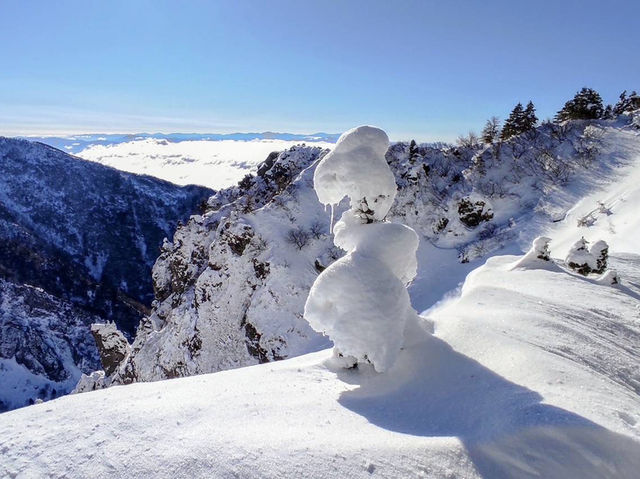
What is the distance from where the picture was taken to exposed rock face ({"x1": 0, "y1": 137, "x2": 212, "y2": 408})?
184ft

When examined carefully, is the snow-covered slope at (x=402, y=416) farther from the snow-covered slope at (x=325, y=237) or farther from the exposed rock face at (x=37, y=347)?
the exposed rock face at (x=37, y=347)

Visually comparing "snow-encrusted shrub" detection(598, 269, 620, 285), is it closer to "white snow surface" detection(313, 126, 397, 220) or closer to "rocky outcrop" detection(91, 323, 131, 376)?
"white snow surface" detection(313, 126, 397, 220)

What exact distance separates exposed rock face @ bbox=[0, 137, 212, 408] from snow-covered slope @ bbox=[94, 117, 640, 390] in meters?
38.4

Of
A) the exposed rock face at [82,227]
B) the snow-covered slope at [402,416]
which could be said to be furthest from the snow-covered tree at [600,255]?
the exposed rock face at [82,227]

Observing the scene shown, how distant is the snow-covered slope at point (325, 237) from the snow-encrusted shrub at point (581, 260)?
18.7 ft

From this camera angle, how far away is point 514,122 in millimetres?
36281

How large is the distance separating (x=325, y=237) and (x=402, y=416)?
753 inches

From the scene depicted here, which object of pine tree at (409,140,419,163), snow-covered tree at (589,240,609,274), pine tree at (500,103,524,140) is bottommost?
snow-covered tree at (589,240,609,274)

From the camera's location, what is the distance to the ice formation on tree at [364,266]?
7797 mm

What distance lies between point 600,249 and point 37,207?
13707 cm

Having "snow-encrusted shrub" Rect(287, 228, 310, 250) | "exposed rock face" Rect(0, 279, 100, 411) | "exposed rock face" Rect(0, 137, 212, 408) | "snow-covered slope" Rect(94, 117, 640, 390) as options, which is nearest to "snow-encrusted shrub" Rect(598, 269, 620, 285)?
"snow-covered slope" Rect(94, 117, 640, 390)

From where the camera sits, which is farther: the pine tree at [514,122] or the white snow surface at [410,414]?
the pine tree at [514,122]

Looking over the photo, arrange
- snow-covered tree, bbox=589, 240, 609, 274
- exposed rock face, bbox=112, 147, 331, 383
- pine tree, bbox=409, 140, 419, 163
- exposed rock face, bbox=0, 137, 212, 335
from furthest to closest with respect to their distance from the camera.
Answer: exposed rock face, bbox=0, 137, 212, 335 < pine tree, bbox=409, 140, 419, 163 < exposed rock face, bbox=112, 147, 331, 383 < snow-covered tree, bbox=589, 240, 609, 274

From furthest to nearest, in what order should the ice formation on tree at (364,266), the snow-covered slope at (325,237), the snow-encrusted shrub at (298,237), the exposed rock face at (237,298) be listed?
the snow-encrusted shrub at (298,237)
the exposed rock face at (237,298)
the snow-covered slope at (325,237)
the ice formation on tree at (364,266)
